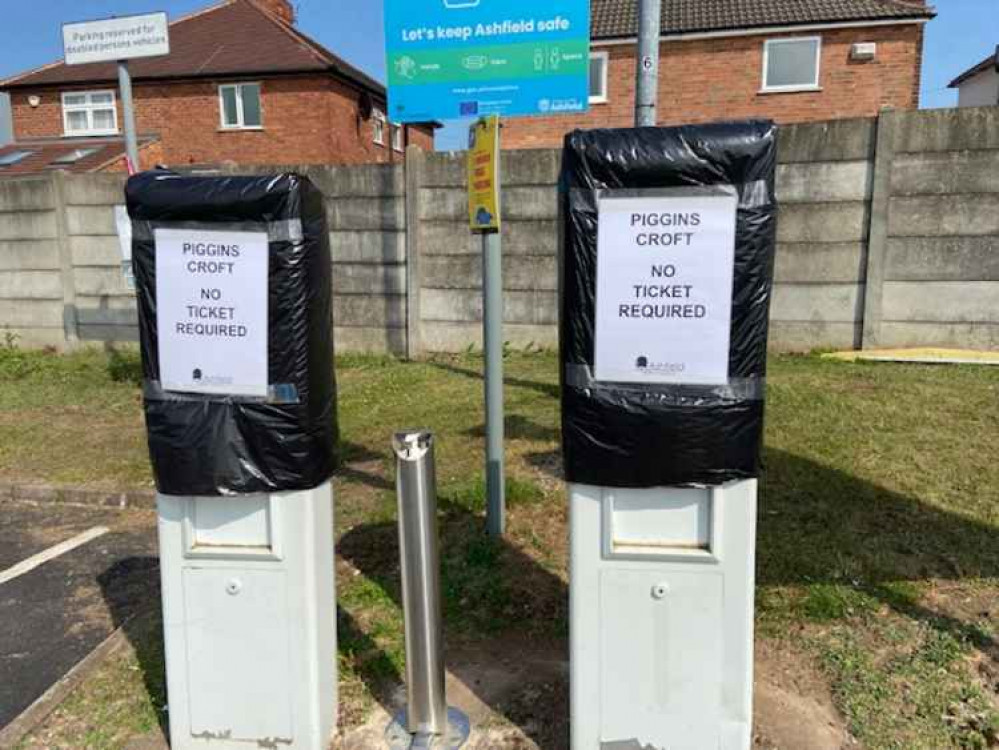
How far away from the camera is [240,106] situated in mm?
22109

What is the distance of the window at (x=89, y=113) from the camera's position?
75.4 feet

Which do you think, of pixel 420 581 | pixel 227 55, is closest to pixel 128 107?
pixel 420 581

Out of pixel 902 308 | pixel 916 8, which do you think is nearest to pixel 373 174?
pixel 902 308

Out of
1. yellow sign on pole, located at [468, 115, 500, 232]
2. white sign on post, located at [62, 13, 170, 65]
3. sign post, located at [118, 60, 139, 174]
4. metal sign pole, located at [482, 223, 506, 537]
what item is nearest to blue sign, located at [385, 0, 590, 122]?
yellow sign on pole, located at [468, 115, 500, 232]

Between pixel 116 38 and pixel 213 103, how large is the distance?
1699 cm

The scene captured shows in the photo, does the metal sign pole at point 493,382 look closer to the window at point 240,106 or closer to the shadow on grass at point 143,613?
the shadow on grass at point 143,613

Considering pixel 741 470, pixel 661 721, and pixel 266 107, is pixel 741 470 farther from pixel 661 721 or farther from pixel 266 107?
pixel 266 107

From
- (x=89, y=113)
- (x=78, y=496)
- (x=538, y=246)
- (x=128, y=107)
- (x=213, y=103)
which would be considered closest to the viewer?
(x=78, y=496)

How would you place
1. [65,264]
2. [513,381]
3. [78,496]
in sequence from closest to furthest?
[78,496], [513,381], [65,264]

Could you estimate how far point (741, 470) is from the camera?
2.21 m

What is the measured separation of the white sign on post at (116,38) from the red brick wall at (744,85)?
41.4 ft

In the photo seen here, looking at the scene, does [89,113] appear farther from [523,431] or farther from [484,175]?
[484,175]

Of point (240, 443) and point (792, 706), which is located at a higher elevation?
point (240, 443)

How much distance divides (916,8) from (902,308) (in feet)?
42.4
